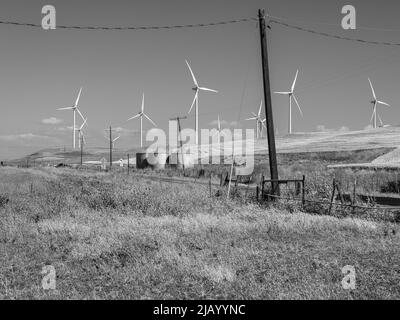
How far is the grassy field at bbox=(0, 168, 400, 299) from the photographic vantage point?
272 inches

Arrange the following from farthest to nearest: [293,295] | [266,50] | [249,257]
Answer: [266,50] < [249,257] < [293,295]

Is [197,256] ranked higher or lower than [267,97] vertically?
lower

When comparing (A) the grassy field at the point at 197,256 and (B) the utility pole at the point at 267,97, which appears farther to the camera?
(B) the utility pole at the point at 267,97

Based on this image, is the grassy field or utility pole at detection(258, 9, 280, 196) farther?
utility pole at detection(258, 9, 280, 196)

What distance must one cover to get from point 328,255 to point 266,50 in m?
11.6

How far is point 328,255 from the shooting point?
888cm

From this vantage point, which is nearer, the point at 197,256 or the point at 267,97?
the point at 197,256

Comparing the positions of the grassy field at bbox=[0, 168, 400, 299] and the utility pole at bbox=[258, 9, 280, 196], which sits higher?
the utility pole at bbox=[258, 9, 280, 196]

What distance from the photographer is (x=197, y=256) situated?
8.63 m

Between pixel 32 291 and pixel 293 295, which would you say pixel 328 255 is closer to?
pixel 293 295

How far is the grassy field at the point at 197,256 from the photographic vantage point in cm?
691

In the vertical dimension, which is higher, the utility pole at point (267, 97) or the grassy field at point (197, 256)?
the utility pole at point (267, 97)
